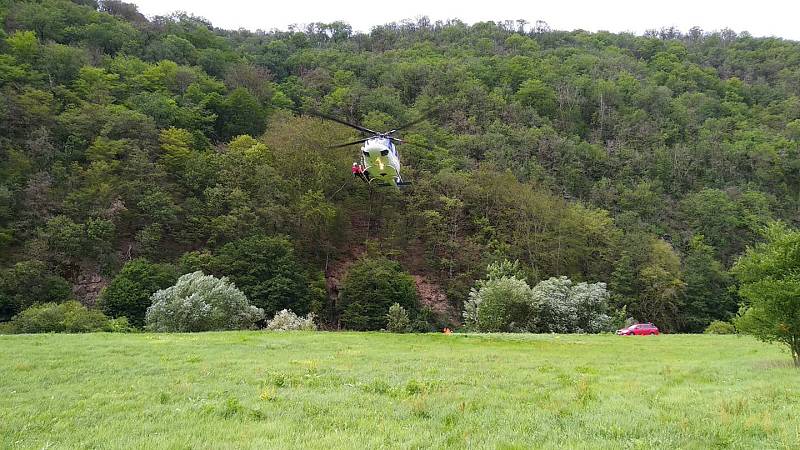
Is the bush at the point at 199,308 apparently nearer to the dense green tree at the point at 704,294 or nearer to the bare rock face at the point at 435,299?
the bare rock face at the point at 435,299

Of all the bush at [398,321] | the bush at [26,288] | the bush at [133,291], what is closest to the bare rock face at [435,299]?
the bush at [398,321]

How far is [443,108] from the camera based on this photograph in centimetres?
9469

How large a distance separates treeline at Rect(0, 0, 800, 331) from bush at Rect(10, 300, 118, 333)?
8276 mm

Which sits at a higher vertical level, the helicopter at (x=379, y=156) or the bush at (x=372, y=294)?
the helicopter at (x=379, y=156)

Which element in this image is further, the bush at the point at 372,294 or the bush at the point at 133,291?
the bush at the point at 372,294

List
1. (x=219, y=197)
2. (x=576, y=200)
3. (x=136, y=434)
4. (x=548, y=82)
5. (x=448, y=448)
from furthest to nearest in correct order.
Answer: (x=548, y=82), (x=576, y=200), (x=219, y=197), (x=136, y=434), (x=448, y=448)

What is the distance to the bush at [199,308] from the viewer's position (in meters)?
34.4

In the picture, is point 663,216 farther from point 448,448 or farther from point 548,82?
point 448,448

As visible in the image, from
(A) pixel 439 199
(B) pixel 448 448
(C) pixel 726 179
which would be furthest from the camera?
(C) pixel 726 179

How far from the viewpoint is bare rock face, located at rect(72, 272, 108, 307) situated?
156 ft

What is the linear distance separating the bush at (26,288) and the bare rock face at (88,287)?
267 cm

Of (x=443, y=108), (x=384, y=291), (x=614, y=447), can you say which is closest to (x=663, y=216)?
(x=443, y=108)

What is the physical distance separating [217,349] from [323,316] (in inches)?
1270

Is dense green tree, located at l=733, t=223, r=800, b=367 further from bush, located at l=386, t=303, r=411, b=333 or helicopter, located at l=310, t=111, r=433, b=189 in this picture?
bush, located at l=386, t=303, r=411, b=333
